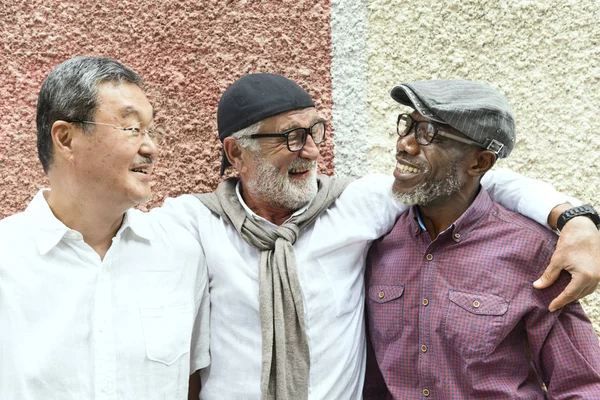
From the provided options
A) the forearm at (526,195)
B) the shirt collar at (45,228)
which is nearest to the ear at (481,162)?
the forearm at (526,195)

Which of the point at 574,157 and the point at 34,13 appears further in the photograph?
the point at 34,13

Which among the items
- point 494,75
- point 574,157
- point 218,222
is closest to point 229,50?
point 218,222

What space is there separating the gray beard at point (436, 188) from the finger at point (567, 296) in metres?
0.37

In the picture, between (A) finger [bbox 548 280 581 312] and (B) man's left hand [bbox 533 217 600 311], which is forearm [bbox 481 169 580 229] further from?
(A) finger [bbox 548 280 581 312]

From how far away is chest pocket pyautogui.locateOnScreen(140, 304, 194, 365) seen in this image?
1.49 meters

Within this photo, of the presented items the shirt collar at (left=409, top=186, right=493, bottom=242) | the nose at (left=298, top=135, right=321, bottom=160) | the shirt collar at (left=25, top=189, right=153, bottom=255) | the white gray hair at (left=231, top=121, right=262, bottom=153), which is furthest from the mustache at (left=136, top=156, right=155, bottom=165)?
the shirt collar at (left=409, top=186, right=493, bottom=242)

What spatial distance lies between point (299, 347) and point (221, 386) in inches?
9.7

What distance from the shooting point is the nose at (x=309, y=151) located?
5.83 ft

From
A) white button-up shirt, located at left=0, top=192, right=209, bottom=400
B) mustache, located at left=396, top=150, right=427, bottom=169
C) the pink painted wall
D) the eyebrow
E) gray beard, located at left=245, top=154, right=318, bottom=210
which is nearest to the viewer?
white button-up shirt, located at left=0, top=192, right=209, bottom=400

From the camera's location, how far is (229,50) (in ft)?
6.57

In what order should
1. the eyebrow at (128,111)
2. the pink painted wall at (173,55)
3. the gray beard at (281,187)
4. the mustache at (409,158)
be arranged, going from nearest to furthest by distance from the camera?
the eyebrow at (128,111)
the mustache at (409,158)
the gray beard at (281,187)
the pink painted wall at (173,55)

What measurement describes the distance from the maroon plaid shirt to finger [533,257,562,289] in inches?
1.3

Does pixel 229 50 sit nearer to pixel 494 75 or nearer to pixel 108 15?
pixel 108 15

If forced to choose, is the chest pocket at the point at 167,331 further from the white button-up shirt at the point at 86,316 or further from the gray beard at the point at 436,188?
the gray beard at the point at 436,188
